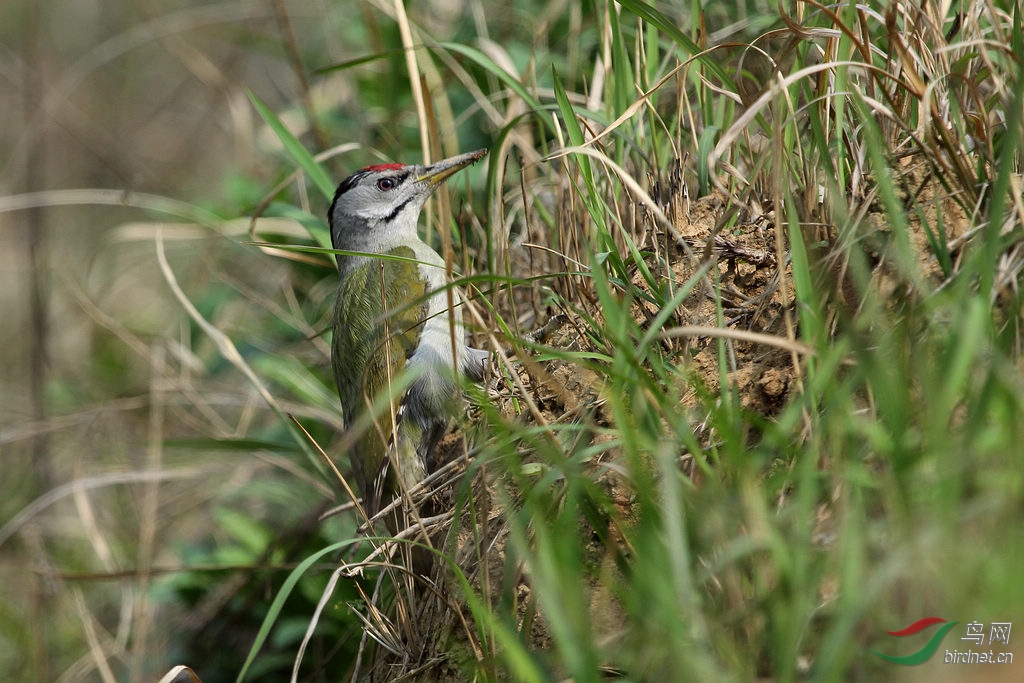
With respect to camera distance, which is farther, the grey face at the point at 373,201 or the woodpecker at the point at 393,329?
the grey face at the point at 373,201

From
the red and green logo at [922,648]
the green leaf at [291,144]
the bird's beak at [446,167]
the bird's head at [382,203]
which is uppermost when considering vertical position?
the green leaf at [291,144]

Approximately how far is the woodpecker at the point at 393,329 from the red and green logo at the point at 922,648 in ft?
5.94

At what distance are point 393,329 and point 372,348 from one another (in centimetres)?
33

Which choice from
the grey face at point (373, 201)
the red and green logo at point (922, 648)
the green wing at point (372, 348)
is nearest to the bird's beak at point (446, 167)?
the grey face at point (373, 201)

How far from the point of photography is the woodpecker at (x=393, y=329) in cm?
338

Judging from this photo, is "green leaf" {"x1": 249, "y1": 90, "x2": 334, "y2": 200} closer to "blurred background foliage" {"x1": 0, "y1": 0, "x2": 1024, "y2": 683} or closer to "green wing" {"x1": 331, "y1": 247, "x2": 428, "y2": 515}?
"blurred background foliage" {"x1": 0, "y1": 0, "x2": 1024, "y2": 683}

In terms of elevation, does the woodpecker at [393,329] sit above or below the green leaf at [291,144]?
below

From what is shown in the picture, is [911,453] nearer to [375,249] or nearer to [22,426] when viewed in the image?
[375,249]

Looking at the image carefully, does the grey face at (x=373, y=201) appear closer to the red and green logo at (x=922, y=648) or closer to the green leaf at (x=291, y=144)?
the green leaf at (x=291, y=144)

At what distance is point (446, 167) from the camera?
3.76m

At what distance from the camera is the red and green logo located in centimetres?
146

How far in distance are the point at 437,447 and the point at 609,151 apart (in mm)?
1243

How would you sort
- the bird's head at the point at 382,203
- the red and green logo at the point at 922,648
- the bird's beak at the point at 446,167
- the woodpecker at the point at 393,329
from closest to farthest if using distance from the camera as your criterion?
the red and green logo at the point at 922,648 < the woodpecker at the point at 393,329 < the bird's beak at the point at 446,167 < the bird's head at the point at 382,203

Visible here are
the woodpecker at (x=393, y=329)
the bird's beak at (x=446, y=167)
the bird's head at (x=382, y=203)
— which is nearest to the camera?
the woodpecker at (x=393, y=329)
